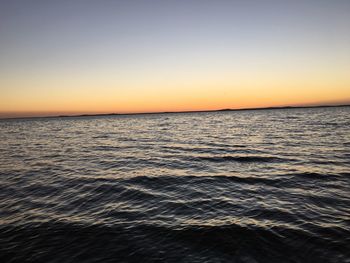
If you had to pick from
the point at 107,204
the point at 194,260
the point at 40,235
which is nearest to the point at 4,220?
the point at 40,235

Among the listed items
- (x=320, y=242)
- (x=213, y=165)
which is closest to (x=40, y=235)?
(x=320, y=242)

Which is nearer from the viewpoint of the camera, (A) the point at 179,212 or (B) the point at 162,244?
(B) the point at 162,244

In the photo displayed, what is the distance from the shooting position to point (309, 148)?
67.1ft

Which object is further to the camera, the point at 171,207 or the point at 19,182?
the point at 19,182

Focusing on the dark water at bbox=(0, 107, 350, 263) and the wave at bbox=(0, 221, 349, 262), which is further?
the dark water at bbox=(0, 107, 350, 263)

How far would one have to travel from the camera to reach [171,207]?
8766 mm

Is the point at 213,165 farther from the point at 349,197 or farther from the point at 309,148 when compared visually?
the point at 309,148

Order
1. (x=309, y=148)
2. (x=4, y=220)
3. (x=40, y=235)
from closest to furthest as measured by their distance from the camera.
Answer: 1. (x=40, y=235)
2. (x=4, y=220)
3. (x=309, y=148)

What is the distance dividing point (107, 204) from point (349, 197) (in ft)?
30.7

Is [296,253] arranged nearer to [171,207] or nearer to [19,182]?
[171,207]

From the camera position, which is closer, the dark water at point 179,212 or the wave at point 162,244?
the wave at point 162,244

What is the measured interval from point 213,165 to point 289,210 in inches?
290

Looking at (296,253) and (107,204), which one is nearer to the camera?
(296,253)

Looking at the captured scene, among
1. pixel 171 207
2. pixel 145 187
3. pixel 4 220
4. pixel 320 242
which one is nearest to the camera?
pixel 320 242
